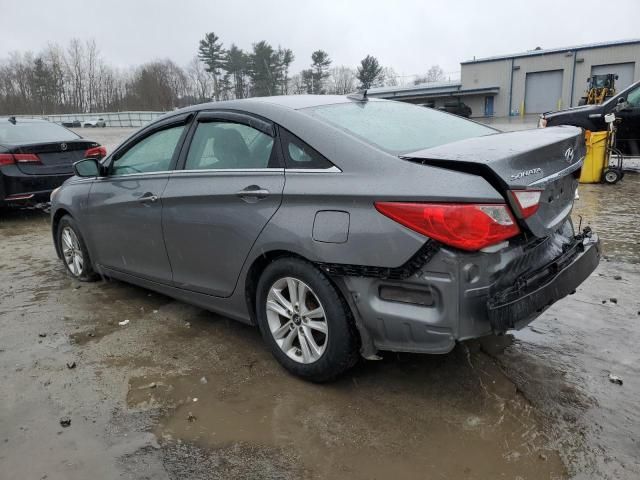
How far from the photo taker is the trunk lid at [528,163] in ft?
8.06

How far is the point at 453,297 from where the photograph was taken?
2.43m

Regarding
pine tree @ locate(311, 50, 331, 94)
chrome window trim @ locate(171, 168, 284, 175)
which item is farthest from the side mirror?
pine tree @ locate(311, 50, 331, 94)

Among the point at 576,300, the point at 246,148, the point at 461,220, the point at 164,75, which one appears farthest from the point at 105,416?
the point at 164,75

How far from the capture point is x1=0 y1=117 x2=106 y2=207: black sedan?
296 inches

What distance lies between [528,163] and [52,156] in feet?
24.0

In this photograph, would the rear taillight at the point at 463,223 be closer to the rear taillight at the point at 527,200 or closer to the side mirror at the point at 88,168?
the rear taillight at the point at 527,200

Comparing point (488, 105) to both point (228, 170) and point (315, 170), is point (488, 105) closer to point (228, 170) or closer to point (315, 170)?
point (228, 170)

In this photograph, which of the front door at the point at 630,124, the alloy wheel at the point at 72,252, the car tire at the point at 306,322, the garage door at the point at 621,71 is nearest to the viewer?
the car tire at the point at 306,322

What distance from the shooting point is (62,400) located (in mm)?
3033

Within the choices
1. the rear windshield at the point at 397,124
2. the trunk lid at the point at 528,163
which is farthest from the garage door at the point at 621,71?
the trunk lid at the point at 528,163

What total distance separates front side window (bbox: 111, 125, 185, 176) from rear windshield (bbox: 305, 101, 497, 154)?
1.19m

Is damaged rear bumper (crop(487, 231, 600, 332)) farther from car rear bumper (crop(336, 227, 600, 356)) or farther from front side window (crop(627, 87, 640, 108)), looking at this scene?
front side window (crop(627, 87, 640, 108))

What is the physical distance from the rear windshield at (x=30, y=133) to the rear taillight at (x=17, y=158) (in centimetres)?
27

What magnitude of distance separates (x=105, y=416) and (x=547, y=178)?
103 inches
